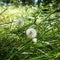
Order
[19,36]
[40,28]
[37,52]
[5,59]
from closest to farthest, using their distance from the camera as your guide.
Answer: [5,59], [37,52], [19,36], [40,28]

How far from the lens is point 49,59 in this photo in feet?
5.80

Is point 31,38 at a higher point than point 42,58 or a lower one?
higher

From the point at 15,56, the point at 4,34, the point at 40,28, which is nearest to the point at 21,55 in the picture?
the point at 15,56

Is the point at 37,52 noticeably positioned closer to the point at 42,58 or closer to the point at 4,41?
the point at 42,58

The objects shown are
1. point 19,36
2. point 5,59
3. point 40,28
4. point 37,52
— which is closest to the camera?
point 5,59

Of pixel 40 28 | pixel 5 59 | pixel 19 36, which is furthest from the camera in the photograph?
Result: pixel 40 28

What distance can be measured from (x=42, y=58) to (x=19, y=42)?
0.74 ft

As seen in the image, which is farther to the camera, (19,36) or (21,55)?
(19,36)

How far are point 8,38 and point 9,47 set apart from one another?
→ 0.66ft

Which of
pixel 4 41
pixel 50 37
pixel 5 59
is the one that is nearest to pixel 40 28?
pixel 50 37

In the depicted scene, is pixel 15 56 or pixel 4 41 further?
pixel 4 41

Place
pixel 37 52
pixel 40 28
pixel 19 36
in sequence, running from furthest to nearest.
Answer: pixel 40 28
pixel 19 36
pixel 37 52

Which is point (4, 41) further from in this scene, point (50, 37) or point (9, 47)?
point (50, 37)

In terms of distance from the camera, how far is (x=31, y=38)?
1834 millimetres
